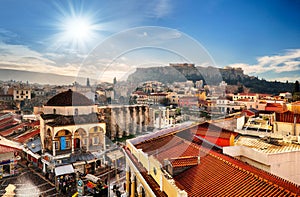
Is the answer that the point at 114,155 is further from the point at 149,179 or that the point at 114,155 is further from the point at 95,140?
the point at 149,179

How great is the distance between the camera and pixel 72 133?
11.5 meters

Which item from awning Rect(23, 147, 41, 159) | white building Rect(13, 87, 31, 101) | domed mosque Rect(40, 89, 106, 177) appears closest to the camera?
domed mosque Rect(40, 89, 106, 177)

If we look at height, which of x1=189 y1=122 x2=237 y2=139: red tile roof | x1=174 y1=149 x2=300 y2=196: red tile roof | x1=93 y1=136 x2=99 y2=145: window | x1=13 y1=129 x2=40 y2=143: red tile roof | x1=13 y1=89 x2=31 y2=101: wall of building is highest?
x1=13 y1=89 x2=31 y2=101: wall of building

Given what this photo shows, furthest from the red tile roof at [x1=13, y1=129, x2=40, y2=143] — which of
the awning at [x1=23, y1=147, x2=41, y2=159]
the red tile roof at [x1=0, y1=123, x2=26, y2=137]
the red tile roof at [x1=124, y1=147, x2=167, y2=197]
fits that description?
the red tile roof at [x1=124, y1=147, x2=167, y2=197]

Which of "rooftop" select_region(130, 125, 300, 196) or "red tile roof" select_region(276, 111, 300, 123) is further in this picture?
"red tile roof" select_region(276, 111, 300, 123)

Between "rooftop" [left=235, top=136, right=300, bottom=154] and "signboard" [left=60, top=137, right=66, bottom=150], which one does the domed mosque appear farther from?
"rooftop" [left=235, top=136, right=300, bottom=154]

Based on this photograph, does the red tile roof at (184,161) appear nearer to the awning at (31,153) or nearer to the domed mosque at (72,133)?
the domed mosque at (72,133)

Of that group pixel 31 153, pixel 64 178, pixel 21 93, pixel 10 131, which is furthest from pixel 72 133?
pixel 21 93

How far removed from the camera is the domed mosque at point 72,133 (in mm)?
9852

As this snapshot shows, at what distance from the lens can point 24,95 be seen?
24.8 m

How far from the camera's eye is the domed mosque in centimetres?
985

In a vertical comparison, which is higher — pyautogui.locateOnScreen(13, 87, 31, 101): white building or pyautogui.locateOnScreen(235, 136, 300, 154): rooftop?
pyautogui.locateOnScreen(13, 87, 31, 101): white building

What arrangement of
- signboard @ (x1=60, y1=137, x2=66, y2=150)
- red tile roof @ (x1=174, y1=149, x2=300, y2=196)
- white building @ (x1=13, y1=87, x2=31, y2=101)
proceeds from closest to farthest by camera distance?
red tile roof @ (x1=174, y1=149, x2=300, y2=196) → signboard @ (x1=60, y1=137, x2=66, y2=150) → white building @ (x1=13, y1=87, x2=31, y2=101)

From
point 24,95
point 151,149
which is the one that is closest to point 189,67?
point 151,149
